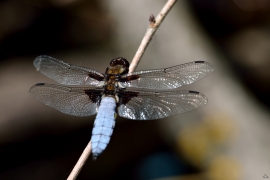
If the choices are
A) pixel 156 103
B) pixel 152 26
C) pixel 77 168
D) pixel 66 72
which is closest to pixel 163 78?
pixel 156 103

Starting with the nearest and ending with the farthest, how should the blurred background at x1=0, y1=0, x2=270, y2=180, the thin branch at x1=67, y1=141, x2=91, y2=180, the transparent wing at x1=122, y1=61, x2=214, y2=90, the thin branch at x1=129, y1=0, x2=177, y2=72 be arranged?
1. the thin branch at x1=67, y1=141, x2=91, y2=180
2. the thin branch at x1=129, y1=0, x2=177, y2=72
3. the transparent wing at x1=122, y1=61, x2=214, y2=90
4. the blurred background at x1=0, y1=0, x2=270, y2=180

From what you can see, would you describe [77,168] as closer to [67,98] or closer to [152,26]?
[67,98]

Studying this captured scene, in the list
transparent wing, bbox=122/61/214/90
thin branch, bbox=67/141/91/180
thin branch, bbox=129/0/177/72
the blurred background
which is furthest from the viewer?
the blurred background

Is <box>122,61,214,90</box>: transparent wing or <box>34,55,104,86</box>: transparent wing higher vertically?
<box>34,55,104,86</box>: transparent wing

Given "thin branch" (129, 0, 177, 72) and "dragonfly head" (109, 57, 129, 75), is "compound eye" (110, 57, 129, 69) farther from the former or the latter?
"thin branch" (129, 0, 177, 72)

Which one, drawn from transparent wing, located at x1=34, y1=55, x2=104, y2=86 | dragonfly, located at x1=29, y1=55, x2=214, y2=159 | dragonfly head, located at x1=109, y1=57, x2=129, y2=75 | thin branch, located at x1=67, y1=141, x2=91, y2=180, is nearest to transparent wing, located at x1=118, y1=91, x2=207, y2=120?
dragonfly, located at x1=29, y1=55, x2=214, y2=159

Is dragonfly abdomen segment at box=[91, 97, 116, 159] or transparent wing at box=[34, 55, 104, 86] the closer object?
dragonfly abdomen segment at box=[91, 97, 116, 159]

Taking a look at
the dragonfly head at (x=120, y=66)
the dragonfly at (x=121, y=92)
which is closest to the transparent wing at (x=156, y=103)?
the dragonfly at (x=121, y=92)
